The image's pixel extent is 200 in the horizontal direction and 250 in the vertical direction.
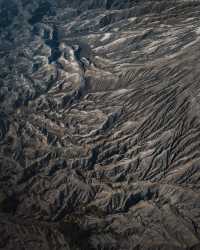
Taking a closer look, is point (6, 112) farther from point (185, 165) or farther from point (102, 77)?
point (185, 165)

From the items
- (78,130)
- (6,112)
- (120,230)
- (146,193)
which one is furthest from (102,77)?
(120,230)

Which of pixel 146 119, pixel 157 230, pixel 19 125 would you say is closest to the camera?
pixel 157 230

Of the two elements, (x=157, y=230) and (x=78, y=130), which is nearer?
(x=157, y=230)

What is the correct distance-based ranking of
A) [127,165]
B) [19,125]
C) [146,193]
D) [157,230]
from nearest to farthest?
[157,230], [146,193], [127,165], [19,125]

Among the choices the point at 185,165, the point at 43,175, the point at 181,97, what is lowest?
the point at 43,175

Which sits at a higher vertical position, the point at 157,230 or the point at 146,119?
the point at 146,119

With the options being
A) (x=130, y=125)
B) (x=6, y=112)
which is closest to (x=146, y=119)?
(x=130, y=125)

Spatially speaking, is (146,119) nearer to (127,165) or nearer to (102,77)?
(127,165)
